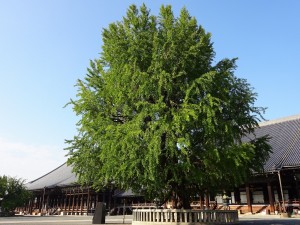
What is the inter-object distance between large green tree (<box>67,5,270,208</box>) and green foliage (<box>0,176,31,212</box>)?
31436 mm

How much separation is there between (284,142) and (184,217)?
744 inches

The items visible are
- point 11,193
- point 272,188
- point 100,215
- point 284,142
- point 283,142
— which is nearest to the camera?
point 100,215

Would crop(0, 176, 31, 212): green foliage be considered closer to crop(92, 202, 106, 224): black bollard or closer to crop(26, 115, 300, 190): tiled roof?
crop(92, 202, 106, 224): black bollard

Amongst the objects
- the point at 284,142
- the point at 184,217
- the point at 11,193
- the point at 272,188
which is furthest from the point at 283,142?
the point at 11,193

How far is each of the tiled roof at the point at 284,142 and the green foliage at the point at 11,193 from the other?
3523 centimetres

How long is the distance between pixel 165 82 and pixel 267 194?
1999 cm

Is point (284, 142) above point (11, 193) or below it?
above

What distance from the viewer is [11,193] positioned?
43.8 m

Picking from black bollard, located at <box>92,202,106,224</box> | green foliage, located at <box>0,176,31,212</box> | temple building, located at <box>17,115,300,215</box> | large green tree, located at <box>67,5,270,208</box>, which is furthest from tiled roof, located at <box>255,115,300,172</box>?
green foliage, located at <box>0,176,31,212</box>

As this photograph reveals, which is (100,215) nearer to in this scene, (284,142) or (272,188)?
(272,188)

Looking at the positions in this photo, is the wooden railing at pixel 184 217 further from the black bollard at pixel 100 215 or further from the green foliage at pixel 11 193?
the green foliage at pixel 11 193

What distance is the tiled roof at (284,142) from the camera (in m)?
25.6

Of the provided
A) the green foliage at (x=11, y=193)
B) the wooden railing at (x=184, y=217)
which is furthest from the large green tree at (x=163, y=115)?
the green foliage at (x=11, y=193)

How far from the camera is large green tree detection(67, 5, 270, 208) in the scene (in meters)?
14.0
